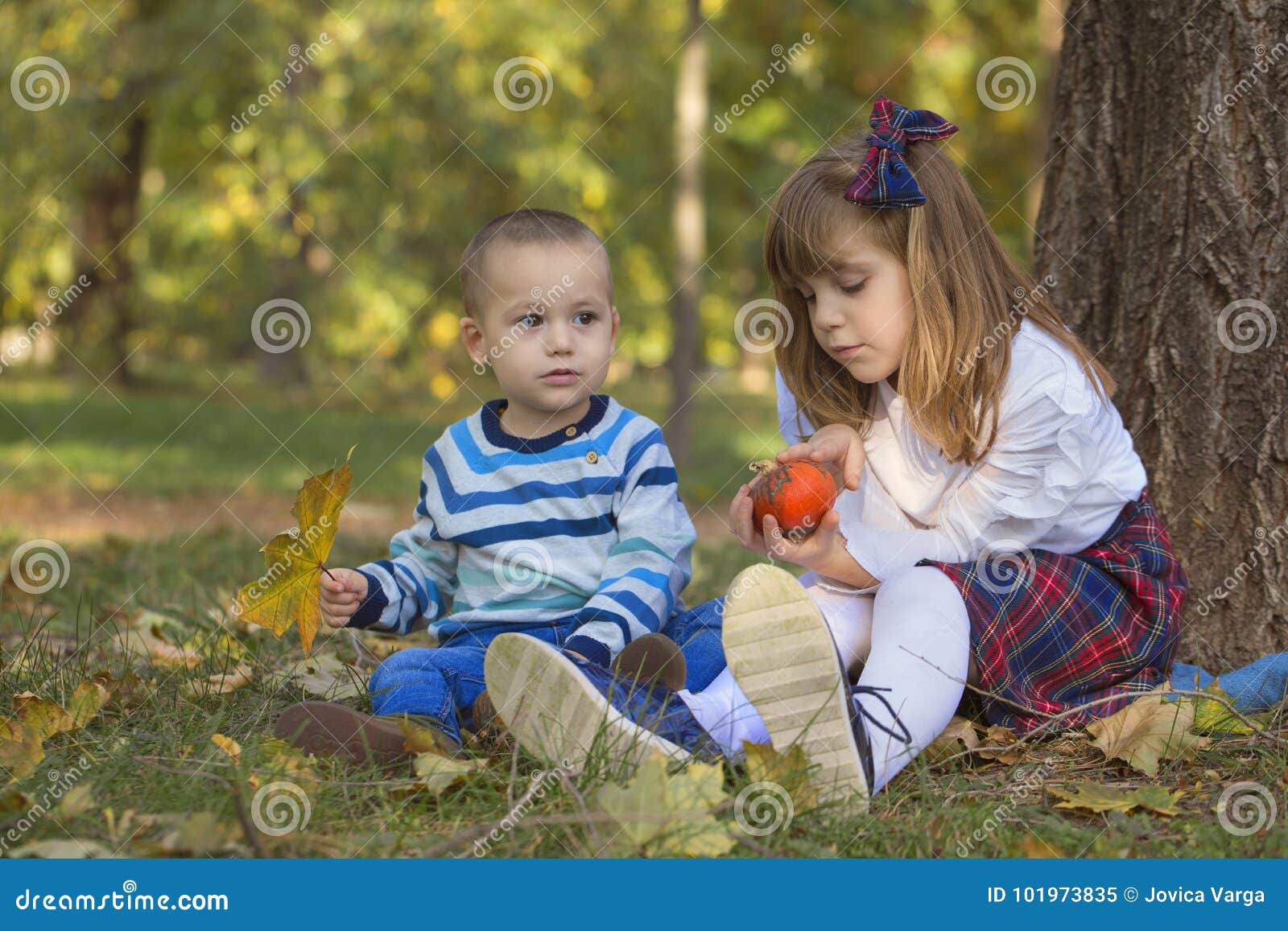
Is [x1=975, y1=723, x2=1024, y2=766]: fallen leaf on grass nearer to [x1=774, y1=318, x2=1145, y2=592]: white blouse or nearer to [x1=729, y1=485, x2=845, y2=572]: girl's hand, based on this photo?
[x1=774, y1=318, x2=1145, y2=592]: white blouse

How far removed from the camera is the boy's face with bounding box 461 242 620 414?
258 centimetres

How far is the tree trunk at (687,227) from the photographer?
730 centimetres

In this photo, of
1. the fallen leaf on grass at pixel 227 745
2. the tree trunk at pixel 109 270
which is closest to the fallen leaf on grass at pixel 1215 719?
the fallen leaf on grass at pixel 227 745

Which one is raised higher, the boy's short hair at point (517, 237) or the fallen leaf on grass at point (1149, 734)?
the boy's short hair at point (517, 237)

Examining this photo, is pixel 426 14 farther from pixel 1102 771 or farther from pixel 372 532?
pixel 1102 771

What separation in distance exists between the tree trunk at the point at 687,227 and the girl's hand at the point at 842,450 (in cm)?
444

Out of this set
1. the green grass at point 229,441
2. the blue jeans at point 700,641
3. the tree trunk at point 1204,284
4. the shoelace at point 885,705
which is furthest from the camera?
the green grass at point 229,441

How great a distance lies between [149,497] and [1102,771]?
230 inches

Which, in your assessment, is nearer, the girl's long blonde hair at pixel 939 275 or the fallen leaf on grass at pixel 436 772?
the fallen leaf on grass at pixel 436 772

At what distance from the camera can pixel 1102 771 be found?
7.31 ft

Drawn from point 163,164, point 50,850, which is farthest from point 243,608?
point 163,164

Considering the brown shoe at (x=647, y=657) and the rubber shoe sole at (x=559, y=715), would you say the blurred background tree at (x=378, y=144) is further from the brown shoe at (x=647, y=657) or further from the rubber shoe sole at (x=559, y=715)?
the rubber shoe sole at (x=559, y=715)

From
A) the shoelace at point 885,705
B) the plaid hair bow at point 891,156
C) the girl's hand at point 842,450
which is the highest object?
the plaid hair bow at point 891,156

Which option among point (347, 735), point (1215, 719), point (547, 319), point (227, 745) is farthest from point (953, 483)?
point (227, 745)
